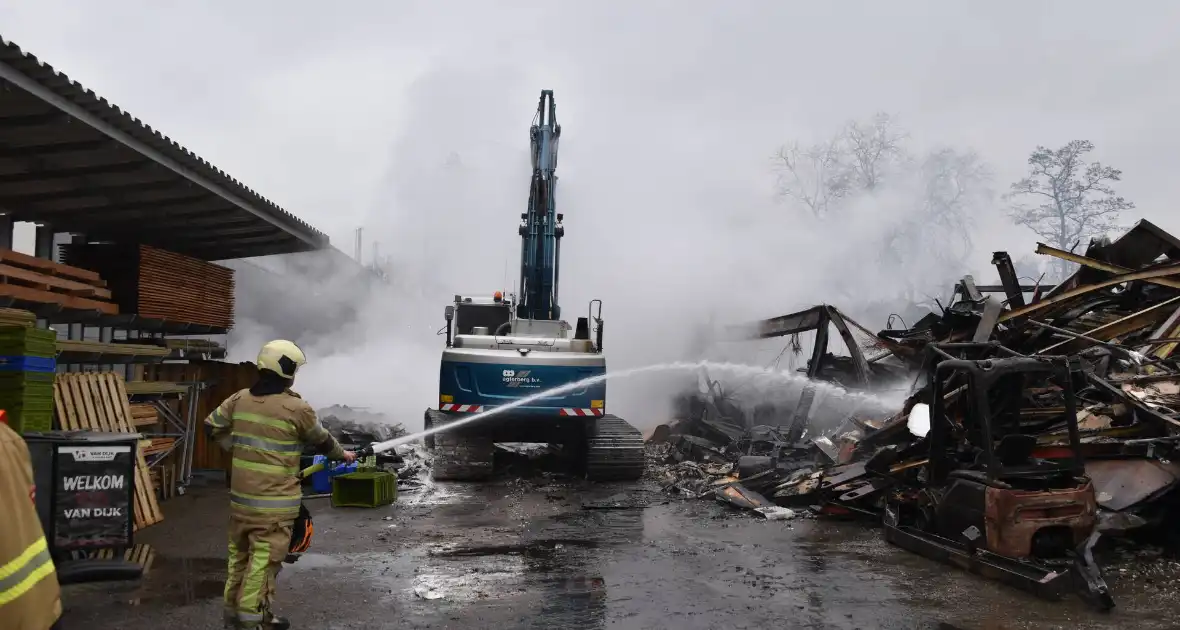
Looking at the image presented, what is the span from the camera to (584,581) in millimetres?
6531

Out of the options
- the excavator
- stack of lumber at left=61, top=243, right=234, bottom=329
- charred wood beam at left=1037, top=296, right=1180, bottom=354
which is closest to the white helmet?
stack of lumber at left=61, top=243, right=234, bottom=329

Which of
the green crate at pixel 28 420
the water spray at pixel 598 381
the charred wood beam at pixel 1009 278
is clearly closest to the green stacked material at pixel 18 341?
the green crate at pixel 28 420

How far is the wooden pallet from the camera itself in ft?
26.8

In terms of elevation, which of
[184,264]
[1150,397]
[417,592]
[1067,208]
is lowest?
[417,592]

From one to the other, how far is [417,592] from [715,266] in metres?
17.4

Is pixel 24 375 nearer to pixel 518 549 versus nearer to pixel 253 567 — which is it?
pixel 253 567

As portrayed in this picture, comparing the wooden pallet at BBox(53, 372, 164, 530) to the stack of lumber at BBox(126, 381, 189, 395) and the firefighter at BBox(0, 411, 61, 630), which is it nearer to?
the stack of lumber at BBox(126, 381, 189, 395)

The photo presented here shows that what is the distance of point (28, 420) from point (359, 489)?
11.8ft

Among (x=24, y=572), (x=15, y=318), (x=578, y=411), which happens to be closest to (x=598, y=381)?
(x=578, y=411)

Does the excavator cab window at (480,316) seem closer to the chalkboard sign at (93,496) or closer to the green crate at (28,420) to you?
the green crate at (28,420)

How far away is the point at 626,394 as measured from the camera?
19.3m

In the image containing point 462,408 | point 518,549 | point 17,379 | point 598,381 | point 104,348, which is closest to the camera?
point 17,379

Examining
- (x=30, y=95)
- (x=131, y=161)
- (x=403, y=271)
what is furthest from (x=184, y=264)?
(x=403, y=271)

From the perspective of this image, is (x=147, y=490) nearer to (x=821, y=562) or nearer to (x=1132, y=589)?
(x=821, y=562)
